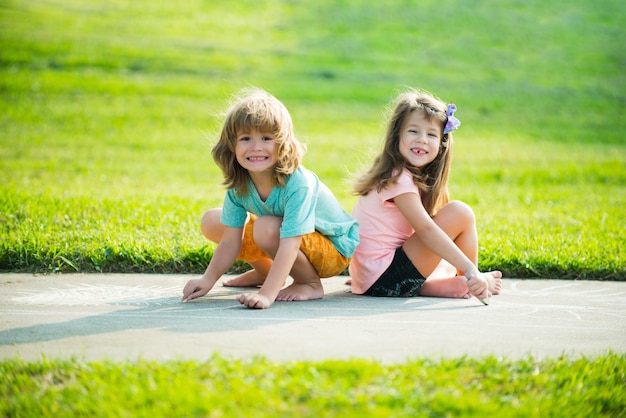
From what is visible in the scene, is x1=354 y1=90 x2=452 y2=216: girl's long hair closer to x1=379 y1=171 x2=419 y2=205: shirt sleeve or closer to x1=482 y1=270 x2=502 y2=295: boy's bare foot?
x1=379 y1=171 x2=419 y2=205: shirt sleeve

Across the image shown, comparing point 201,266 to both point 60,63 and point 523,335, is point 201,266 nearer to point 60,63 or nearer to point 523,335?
point 523,335

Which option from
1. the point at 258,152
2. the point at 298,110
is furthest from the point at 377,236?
the point at 298,110

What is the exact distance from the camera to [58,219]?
596 centimetres

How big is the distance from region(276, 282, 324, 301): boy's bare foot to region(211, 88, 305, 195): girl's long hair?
0.58 m

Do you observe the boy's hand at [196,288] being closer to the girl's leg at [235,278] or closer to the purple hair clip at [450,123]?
the girl's leg at [235,278]

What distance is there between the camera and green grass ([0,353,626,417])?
2684 mm

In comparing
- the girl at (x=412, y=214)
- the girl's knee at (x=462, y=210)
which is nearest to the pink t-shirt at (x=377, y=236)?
the girl at (x=412, y=214)

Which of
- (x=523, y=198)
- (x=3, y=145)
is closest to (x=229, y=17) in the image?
(x=3, y=145)

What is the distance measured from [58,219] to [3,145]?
5.69 meters

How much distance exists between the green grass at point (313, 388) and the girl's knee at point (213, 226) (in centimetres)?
157

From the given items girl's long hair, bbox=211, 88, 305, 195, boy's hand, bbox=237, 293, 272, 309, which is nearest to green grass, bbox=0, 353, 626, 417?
boy's hand, bbox=237, 293, 272, 309

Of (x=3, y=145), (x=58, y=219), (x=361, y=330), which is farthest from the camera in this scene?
(x=3, y=145)

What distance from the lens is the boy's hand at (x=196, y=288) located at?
4.24 meters

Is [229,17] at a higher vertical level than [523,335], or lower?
higher
